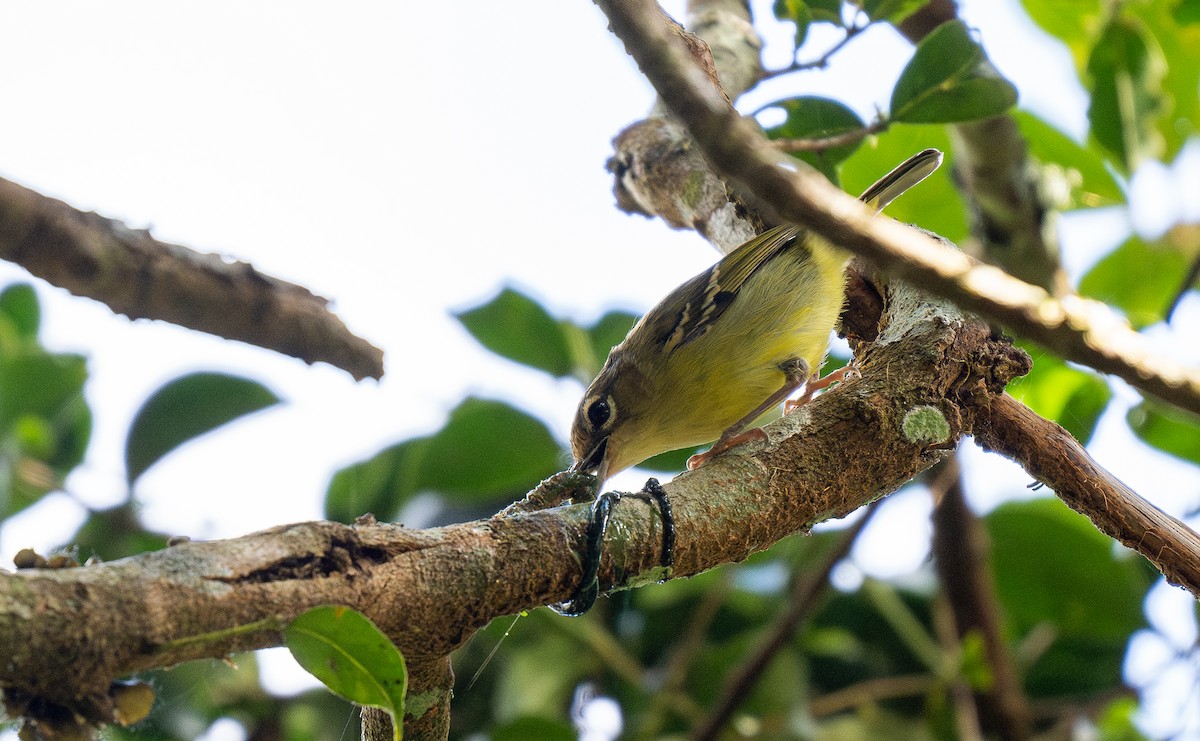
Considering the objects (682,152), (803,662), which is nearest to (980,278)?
(682,152)

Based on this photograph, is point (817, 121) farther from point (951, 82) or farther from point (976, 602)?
point (976, 602)

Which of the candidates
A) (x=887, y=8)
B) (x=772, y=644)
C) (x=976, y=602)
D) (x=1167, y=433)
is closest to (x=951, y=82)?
(x=887, y=8)

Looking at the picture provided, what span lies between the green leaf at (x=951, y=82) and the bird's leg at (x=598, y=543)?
68.8 inches

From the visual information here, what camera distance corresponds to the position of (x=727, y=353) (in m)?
3.95

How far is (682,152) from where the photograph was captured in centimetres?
360

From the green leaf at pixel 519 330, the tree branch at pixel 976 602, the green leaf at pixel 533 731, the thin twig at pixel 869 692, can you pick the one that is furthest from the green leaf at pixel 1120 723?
the green leaf at pixel 519 330

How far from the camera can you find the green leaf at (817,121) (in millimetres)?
3438

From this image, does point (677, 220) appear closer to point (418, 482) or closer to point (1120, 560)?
point (418, 482)

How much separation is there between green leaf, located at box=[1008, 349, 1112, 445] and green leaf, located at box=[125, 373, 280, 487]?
279 cm

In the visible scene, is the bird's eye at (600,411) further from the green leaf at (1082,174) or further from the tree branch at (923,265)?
the tree branch at (923,265)

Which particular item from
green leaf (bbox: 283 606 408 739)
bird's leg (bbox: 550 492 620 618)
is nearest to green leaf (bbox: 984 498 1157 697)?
bird's leg (bbox: 550 492 620 618)

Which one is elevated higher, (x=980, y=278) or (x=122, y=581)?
(x=122, y=581)

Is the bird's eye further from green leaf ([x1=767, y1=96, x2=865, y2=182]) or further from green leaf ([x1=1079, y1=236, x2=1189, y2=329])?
green leaf ([x1=1079, y1=236, x2=1189, y2=329])

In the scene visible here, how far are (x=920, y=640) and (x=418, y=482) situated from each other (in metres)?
2.51
